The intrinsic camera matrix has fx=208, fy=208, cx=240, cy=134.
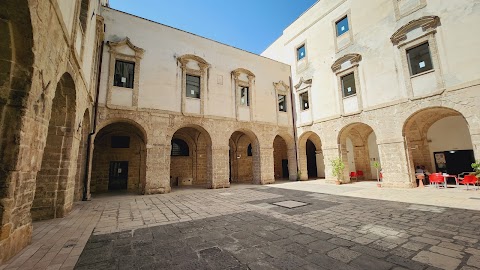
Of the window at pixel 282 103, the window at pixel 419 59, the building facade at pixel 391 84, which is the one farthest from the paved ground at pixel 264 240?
the window at pixel 282 103

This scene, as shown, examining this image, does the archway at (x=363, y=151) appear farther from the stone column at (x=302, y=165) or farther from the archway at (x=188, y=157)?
the archway at (x=188, y=157)

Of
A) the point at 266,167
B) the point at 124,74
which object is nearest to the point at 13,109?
the point at 124,74

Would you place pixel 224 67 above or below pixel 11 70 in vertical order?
above

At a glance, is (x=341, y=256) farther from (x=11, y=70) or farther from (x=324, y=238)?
(x=11, y=70)

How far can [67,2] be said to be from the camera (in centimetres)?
489

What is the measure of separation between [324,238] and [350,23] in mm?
13887

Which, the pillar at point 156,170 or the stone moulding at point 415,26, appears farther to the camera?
the pillar at point 156,170

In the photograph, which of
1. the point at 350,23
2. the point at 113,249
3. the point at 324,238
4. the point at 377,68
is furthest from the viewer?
the point at 350,23

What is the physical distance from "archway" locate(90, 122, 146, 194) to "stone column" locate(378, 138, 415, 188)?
43.6ft

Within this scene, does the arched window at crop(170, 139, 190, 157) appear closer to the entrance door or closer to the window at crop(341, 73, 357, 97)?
the entrance door

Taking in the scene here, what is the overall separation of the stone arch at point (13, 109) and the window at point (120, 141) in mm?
10376

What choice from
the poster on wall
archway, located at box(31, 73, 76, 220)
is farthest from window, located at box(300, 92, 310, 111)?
archway, located at box(31, 73, 76, 220)

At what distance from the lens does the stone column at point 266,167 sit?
14.2m

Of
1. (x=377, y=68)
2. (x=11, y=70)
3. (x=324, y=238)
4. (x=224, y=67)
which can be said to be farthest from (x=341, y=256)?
(x=224, y=67)
